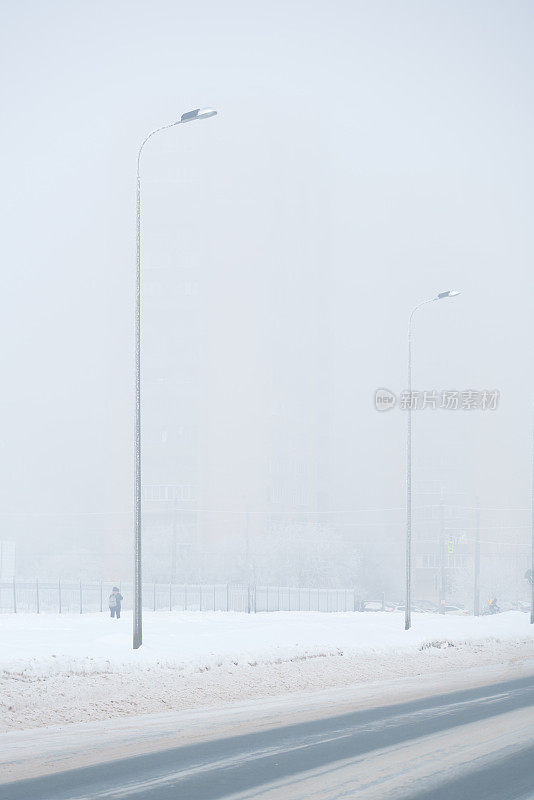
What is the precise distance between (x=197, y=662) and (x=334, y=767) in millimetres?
11504

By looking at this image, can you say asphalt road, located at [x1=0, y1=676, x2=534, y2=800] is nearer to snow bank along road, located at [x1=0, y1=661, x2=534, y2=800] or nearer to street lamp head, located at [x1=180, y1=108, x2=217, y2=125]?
snow bank along road, located at [x1=0, y1=661, x2=534, y2=800]

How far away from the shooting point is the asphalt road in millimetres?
10578

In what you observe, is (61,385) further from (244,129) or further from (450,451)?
(450,451)

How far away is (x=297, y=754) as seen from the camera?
12.9 m

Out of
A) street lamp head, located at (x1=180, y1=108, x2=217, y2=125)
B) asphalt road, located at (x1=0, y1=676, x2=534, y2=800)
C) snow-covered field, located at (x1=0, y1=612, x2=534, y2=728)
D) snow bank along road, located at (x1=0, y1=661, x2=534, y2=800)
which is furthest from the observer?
street lamp head, located at (x1=180, y1=108, x2=217, y2=125)

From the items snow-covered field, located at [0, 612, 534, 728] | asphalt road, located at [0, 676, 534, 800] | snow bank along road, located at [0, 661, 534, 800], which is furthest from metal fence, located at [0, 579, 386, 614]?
asphalt road, located at [0, 676, 534, 800]

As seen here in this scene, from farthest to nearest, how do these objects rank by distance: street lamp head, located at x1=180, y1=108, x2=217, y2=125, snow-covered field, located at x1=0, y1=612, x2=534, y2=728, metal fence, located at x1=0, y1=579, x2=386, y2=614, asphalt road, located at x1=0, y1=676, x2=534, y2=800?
metal fence, located at x1=0, y1=579, x2=386, y2=614 < street lamp head, located at x1=180, y1=108, x2=217, y2=125 < snow-covered field, located at x1=0, y1=612, x2=534, y2=728 < asphalt road, located at x1=0, y1=676, x2=534, y2=800

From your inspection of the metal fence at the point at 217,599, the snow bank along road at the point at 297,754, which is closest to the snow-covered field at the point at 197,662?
the snow bank along road at the point at 297,754

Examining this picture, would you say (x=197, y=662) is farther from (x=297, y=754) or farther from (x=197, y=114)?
(x=197, y=114)

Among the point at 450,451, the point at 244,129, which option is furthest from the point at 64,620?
the point at 244,129

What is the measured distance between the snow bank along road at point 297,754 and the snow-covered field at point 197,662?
1.61 m

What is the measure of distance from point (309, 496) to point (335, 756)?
14353 cm

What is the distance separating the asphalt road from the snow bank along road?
0.5 inches

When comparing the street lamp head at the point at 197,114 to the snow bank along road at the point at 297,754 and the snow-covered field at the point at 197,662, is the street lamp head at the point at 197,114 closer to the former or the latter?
the snow-covered field at the point at 197,662
